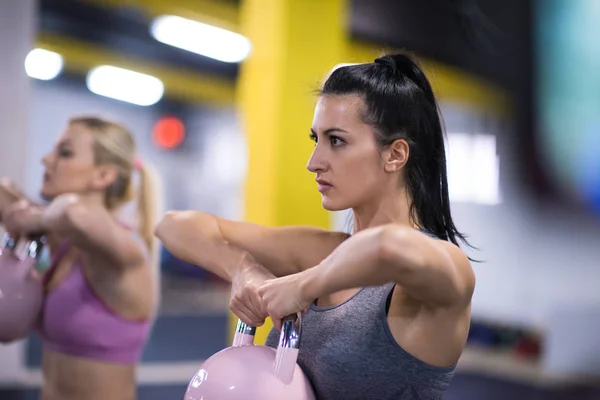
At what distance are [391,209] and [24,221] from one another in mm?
1259

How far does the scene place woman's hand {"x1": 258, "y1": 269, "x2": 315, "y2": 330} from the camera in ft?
3.93

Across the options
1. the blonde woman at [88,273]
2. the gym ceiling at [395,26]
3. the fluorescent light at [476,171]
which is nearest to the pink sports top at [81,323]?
the blonde woman at [88,273]

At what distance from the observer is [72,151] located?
2457 mm

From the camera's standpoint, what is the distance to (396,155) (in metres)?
1.43

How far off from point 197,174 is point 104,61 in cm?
317

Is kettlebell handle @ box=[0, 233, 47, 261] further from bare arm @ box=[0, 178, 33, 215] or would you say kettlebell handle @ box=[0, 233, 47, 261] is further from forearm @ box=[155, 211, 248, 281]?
forearm @ box=[155, 211, 248, 281]

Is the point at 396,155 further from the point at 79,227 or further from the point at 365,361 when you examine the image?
the point at 79,227

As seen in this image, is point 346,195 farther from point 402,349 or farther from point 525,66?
point 525,66

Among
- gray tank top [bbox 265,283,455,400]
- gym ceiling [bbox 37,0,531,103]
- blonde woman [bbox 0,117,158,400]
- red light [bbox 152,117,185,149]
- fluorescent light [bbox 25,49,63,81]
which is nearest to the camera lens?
gray tank top [bbox 265,283,455,400]

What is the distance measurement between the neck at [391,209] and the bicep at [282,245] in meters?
0.15

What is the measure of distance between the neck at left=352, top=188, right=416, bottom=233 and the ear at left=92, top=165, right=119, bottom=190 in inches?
50.6

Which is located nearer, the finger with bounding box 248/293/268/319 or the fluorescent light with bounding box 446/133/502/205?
the finger with bounding box 248/293/268/319

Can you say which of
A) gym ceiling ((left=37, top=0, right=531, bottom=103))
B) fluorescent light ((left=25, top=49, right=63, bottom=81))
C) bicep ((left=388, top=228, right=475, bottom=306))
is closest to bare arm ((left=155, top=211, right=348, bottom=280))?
bicep ((left=388, top=228, right=475, bottom=306))

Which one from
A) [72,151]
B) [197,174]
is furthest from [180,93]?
[72,151]
